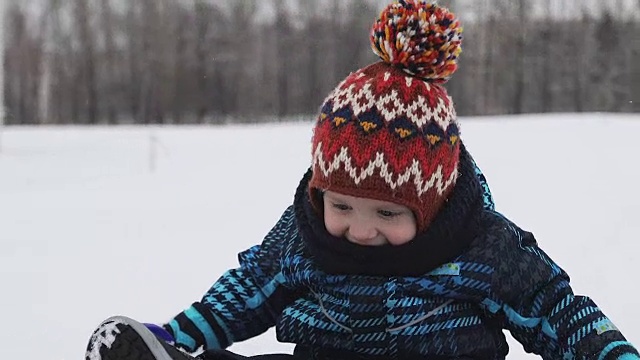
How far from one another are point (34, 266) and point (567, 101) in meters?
16.5

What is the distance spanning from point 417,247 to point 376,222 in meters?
0.07

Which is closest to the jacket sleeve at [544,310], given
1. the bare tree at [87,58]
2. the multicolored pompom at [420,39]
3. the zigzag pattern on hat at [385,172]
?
the zigzag pattern on hat at [385,172]

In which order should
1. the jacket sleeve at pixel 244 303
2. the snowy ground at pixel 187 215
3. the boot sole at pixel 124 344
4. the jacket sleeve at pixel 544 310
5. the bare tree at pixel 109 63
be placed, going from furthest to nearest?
the bare tree at pixel 109 63 → the snowy ground at pixel 187 215 → the jacket sleeve at pixel 244 303 → the jacket sleeve at pixel 544 310 → the boot sole at pixel 124 344

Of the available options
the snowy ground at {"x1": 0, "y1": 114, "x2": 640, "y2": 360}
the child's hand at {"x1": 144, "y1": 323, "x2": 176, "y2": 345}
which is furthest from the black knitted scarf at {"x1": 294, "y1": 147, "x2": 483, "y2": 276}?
the snowy ground at {"x1": 0, "y1": 114, "x2": 640, "y2": 360}

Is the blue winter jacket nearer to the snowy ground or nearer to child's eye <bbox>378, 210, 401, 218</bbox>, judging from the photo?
child's eye <bbox>378, 210, 401, 218</bbox>

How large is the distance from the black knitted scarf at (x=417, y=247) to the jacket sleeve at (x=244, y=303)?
0.50ft

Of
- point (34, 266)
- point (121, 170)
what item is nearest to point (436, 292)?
point (34, 266)

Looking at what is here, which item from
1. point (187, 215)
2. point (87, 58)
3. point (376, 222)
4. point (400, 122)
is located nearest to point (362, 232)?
point (376, 222)

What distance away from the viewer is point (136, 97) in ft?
55.0

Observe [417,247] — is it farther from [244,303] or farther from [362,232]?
[244,303]

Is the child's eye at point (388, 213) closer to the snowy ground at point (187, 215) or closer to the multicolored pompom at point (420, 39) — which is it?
the multicolored pompom at point (420, 39)

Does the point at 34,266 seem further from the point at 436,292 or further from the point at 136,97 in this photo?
the point at 136,97

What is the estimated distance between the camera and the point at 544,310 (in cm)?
119

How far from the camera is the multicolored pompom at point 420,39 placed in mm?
1237
